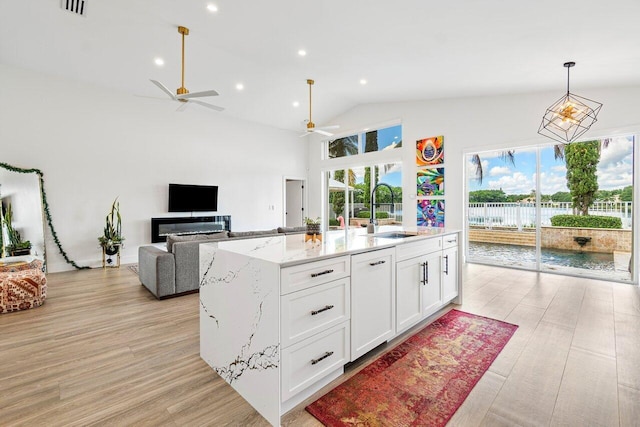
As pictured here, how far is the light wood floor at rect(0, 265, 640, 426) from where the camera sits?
5.50 ft

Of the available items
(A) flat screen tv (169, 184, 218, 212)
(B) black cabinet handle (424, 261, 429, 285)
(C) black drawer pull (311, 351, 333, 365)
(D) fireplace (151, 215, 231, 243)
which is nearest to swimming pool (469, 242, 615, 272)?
(B) black cabinet handle (424, 261, 429, 285)

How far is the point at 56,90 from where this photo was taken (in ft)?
17.5

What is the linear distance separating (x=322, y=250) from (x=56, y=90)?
637 centimetres

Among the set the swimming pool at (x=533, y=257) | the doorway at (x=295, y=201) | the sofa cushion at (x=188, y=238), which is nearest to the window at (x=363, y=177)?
the doorway at (x=295, y=201)

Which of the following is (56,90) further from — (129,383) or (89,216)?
(129,383)

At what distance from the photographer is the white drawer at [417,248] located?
97.2 inches

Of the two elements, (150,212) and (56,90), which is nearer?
(56,90)

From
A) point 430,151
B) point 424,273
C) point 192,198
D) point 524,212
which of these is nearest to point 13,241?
point 192,198

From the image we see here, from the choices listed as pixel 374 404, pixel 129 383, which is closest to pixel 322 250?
pixel 374 404

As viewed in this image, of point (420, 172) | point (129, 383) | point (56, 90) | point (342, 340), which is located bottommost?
point (129, 383)

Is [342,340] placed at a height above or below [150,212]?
below

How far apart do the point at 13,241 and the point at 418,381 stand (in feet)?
20.5

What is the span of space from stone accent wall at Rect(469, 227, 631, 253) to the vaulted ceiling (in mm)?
2250

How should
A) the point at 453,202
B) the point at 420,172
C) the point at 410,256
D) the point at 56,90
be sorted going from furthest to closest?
the point at 420,172
the point at 453,202
the point at 56,90
the point at 410,256
